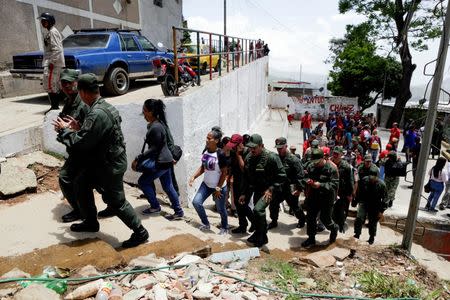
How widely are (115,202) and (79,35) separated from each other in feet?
22.0

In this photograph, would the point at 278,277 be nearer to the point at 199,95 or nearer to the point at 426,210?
the point at 199,95

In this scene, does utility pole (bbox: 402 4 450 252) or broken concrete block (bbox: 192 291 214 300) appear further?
utility pole (bbox: 402 4 450 252)

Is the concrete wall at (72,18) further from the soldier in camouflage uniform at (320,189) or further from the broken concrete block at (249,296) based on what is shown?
the broken concrete block at (249,296)

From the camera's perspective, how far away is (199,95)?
24.0 ft

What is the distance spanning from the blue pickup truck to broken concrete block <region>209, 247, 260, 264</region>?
5.21 metres

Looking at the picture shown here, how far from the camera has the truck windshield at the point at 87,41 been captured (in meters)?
8.41

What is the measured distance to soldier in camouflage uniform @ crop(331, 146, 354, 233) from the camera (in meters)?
6.27

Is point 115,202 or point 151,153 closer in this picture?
point 115,202

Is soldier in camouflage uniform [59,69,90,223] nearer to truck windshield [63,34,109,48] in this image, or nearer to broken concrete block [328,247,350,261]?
broken concrete block [328,247,350,261]

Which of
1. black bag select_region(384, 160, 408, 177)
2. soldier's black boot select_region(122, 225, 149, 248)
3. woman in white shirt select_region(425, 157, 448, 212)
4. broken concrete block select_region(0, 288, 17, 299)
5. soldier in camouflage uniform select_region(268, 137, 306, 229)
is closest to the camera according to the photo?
broken concrete block select_region(0, 288, 17, 299)

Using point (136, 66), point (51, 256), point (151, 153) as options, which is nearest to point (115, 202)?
point (51, 256)

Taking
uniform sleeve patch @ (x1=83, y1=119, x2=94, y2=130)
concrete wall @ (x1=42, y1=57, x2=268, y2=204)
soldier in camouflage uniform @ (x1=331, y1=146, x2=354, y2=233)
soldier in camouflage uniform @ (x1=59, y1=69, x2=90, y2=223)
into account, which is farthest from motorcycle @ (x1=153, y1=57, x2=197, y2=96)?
soldier in camouflage uniform @ (x1=331, y1=146, x2=354, y2=233)

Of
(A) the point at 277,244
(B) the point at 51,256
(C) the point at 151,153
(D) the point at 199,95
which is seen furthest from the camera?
(D) the point at 199,95

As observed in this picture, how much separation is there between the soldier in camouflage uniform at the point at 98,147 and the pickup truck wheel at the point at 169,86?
9.08 ft
